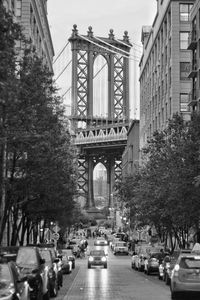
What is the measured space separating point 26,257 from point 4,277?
6.48m

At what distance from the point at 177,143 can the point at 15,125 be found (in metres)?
17.2

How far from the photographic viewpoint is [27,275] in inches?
746

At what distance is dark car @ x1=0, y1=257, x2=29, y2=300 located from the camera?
13798 millimetres

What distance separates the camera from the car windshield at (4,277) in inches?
559

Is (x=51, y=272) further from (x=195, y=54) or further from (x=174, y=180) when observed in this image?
(x=195, y=54)

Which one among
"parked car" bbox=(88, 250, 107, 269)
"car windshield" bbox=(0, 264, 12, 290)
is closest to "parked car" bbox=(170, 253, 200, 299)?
"car windshield" bbox=(0, 264, 12, 290)

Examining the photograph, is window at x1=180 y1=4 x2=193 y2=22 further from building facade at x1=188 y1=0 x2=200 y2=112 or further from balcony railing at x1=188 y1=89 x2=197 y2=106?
balcony railing at x1=188 y1=89 x2=197 y2=106

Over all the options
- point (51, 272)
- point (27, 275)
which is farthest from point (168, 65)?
point (27, 275)

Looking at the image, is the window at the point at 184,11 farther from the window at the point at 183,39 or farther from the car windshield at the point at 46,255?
the car windshield at the point at 46,255

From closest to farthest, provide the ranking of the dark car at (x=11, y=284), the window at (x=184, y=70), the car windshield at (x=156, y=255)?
1. the dark car at (x=11, y=284)
2. the car windshield at (x=156, y=255)
3. the window at (x=184, y=70)

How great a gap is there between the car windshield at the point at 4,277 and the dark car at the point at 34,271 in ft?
12.3

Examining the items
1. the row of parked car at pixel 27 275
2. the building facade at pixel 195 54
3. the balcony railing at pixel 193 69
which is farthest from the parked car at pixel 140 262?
the row of parked car at pixel 27 275

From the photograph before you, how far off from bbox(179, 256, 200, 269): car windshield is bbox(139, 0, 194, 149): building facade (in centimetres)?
5087

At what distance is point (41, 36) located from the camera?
272ft
